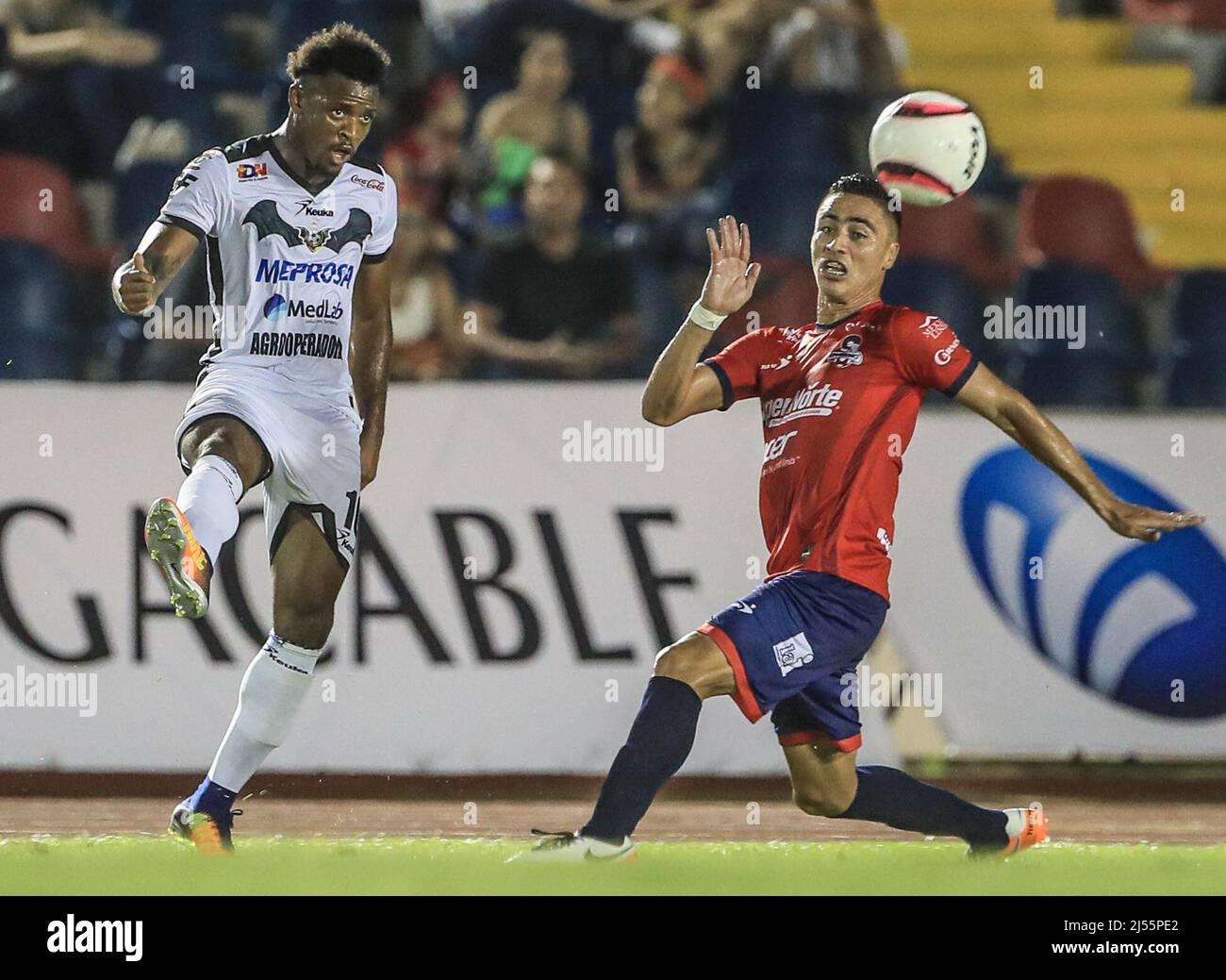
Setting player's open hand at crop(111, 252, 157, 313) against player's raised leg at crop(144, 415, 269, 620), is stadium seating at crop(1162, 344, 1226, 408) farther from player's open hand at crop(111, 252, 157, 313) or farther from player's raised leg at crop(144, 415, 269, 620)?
player's open hand at crop(111, 252, 157, 313)

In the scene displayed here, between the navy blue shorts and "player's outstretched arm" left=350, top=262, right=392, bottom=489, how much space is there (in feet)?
5.00

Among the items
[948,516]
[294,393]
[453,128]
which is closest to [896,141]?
[294,393]

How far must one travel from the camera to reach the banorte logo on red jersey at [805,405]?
501 centimetres

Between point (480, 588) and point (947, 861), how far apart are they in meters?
2.93

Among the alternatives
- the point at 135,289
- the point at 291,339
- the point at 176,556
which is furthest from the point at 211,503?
the point at 291,339

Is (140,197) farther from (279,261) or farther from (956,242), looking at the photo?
(956,242)

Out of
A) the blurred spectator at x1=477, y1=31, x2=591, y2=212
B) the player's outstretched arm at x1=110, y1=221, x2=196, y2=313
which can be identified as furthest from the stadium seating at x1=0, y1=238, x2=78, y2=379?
the player's outstretched arm at x1=110, y1=221, x2=196, y2=313

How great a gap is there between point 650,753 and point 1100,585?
382cm

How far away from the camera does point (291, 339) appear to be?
5.54 meters

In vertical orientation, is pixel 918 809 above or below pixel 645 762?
below

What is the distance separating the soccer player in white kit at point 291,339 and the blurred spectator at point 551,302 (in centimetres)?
259

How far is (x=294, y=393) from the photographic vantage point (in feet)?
18.1

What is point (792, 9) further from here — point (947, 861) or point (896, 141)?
point (947, 861)

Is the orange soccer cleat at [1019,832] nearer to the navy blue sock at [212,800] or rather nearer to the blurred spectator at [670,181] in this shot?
the navy blue sock at [212,800]
